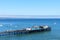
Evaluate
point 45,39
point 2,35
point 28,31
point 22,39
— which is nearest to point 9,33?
point 2,35

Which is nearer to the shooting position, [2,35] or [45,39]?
[45,39]

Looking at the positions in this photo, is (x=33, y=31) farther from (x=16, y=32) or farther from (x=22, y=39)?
(x=22, y=39)

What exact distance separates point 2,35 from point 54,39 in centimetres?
989

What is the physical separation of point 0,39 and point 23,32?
285 inches

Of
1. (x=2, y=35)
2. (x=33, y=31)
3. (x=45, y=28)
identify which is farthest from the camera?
(x=45, y=28)

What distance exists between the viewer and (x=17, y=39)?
23.4m

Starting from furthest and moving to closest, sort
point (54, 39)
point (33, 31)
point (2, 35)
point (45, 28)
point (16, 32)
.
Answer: point (45, 28), point (33, 31), point (16, 32), point (2, 35), point (54, 39)

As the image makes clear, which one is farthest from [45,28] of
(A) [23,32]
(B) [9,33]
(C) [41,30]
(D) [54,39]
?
(D) [54,39]

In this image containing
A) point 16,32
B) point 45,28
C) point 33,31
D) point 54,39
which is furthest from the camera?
point 45,28

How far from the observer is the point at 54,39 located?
2294cm

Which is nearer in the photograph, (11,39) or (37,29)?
(11,39)

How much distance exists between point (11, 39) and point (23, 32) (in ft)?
22.0

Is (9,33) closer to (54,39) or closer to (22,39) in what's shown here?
(22,39)

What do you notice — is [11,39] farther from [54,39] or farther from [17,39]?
[54,39]
